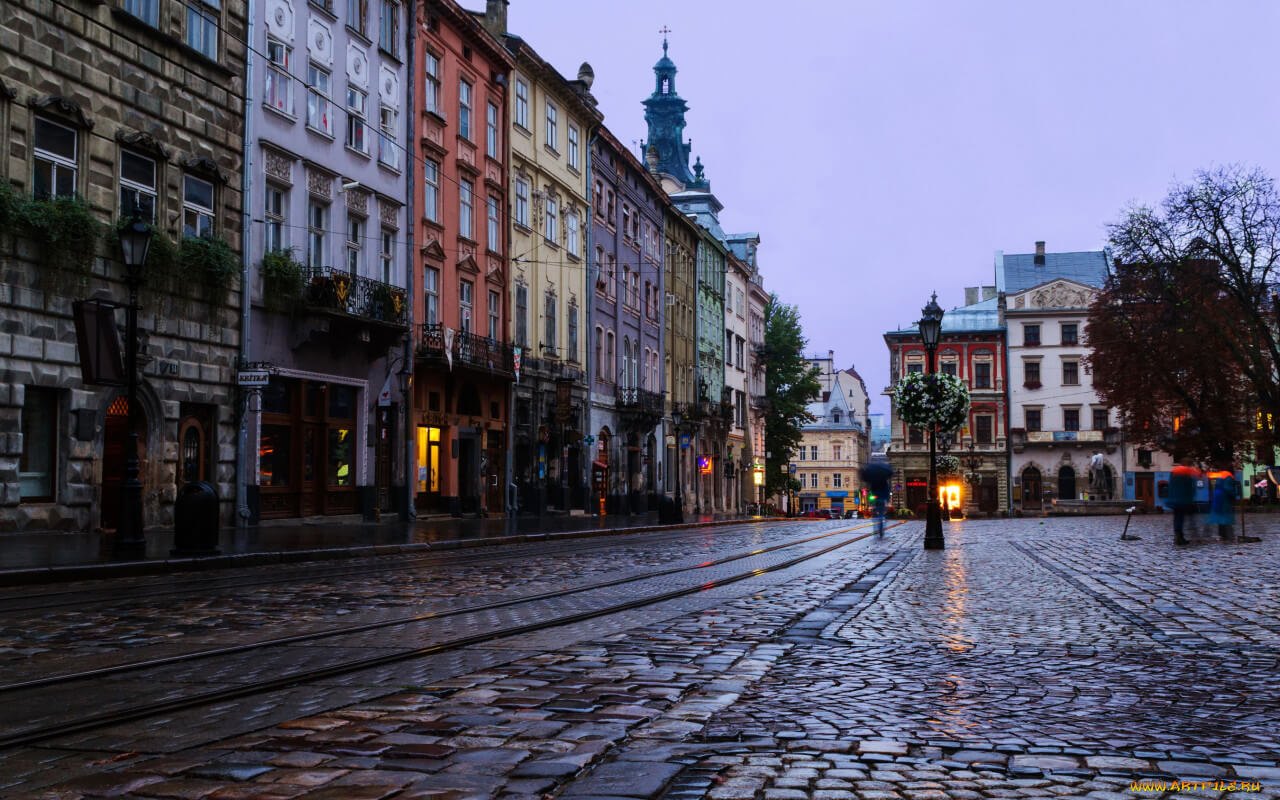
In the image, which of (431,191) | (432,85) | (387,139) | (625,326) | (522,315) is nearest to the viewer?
(387,139)

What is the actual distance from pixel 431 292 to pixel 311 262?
5754 millimetres

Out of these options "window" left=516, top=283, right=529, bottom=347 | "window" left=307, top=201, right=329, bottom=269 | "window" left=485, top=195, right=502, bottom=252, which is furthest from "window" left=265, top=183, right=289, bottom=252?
"window" left=516, top=283, right=529, bottom=347

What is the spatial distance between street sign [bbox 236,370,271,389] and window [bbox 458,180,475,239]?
1224cm

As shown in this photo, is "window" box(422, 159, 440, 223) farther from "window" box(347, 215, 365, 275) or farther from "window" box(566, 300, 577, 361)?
"window" box(566, 300, 577, 361)

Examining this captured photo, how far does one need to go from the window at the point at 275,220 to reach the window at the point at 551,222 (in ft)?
50.8

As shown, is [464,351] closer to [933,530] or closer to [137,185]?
[137,185]

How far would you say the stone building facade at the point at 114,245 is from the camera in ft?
63.2

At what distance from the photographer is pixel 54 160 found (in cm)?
2016

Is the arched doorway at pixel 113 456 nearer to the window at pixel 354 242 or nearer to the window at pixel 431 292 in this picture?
the window at pixel 354 242

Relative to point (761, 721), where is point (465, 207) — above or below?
above

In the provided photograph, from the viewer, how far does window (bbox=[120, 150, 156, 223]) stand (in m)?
21.7

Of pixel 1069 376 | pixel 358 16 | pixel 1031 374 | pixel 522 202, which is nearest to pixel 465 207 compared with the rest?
pixel 522 202

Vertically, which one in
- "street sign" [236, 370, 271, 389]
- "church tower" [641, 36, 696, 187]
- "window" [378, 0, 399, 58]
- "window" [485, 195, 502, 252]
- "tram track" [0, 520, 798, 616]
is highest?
"church tower" [641, 36, 696, 187]

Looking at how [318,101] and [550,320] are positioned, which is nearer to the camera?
[318,101]
